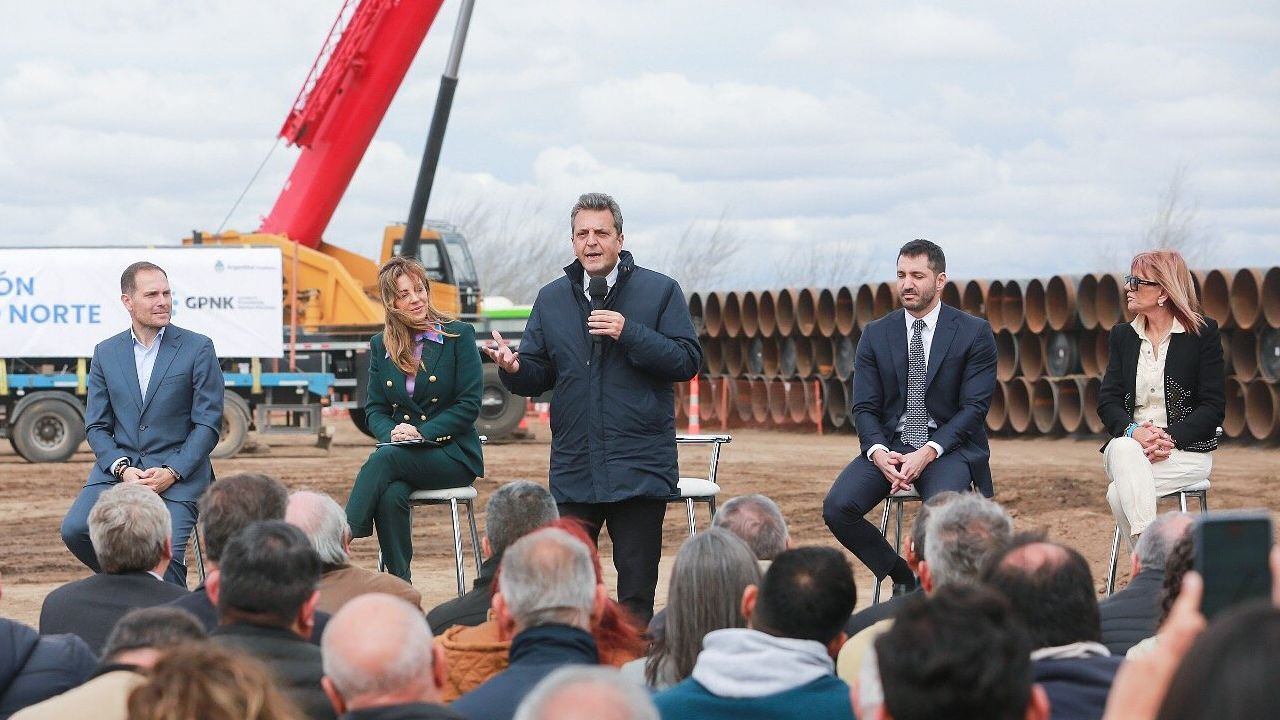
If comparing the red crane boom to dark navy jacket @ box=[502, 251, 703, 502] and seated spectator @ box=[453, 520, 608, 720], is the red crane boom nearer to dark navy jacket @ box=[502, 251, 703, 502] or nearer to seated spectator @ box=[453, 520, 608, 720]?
dark navy jacket @ box=[502, 251, 703, 502]

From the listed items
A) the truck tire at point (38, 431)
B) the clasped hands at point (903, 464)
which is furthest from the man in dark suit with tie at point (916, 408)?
the truck tire at point (38, 431)

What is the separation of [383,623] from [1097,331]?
1902cm

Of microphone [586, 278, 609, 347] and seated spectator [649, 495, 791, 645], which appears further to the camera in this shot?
microphone [586, 278, 609, 347]

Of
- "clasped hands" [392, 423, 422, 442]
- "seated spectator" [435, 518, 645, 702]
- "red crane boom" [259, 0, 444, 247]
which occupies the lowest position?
"seated spectator" [435, 518, 645, 702]

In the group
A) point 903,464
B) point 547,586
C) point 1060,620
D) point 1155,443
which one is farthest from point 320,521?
point 1155,443

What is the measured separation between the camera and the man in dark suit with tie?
6359 mm

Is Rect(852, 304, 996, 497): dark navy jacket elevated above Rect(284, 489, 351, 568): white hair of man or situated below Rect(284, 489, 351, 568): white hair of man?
above

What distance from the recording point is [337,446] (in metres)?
21.2

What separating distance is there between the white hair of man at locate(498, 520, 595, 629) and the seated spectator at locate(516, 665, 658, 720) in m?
1.29

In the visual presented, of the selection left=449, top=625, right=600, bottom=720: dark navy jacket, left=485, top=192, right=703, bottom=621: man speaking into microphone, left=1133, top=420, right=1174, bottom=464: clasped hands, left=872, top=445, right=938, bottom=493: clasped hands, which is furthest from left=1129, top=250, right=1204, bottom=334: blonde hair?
left=449, top=625, right=600, bottom=720: dark navy jacket

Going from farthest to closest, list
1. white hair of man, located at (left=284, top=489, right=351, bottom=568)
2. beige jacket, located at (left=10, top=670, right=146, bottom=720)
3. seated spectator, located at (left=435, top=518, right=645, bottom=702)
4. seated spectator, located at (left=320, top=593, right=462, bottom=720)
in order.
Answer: white hair of man, located at (left=284, top=489, right=351, bottom=568), seated spectator, located at (left=435, top=518, right=645, bottom=702), beige jacket, located at (left=10, top=670, right=146, bottom=720), seated spectator, located at (left=320, top=593, right=462, bottom=720)

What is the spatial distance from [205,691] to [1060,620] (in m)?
1.72

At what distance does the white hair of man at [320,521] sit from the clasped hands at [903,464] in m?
2.51

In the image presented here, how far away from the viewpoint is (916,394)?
651 cm
